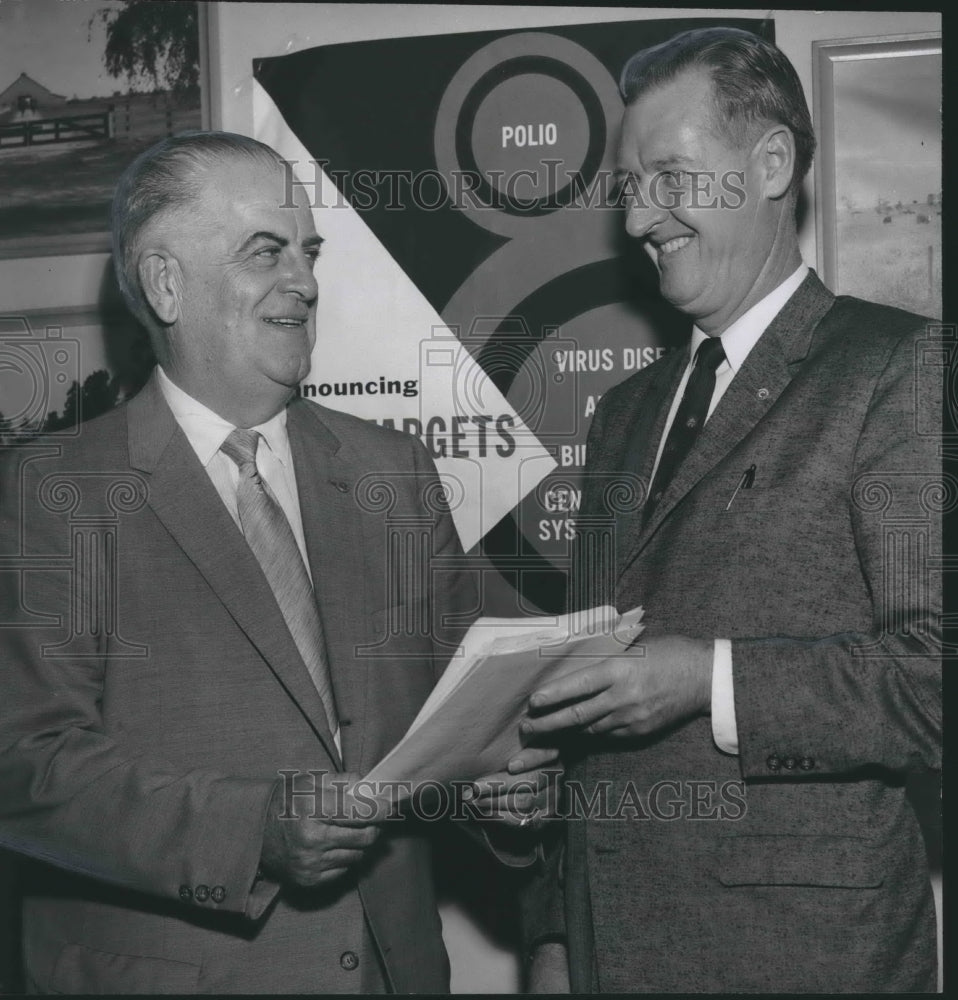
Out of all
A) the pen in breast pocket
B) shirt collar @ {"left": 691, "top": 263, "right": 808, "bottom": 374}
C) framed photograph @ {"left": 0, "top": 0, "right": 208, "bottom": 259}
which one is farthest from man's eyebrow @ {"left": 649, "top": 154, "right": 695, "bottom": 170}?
framed photograph @ {"left": 0, "top": 0, "right": 208, "bottom": 259}

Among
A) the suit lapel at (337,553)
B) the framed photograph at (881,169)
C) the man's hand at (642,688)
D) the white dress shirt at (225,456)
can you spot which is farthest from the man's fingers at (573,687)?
the framed photograph at (881,169)

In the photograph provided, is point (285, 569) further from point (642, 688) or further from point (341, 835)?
point (642, 688)

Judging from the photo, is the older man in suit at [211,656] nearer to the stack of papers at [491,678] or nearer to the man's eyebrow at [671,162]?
the stack of papers at [491,678]

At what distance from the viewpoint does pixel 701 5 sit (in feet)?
7.08

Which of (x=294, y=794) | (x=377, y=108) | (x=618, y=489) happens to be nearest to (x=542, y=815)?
(x=294, y=794)

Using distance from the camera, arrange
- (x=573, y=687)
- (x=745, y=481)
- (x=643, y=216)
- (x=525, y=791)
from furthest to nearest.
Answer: (x=643, y=216) → (x=525, y=791) → (x=745, y=481) → (x=573, y=687)

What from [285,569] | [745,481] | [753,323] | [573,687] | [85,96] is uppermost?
[85,96]

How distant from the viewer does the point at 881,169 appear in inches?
84.0

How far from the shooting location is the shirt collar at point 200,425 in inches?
69.4

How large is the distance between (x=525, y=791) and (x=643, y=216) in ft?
3.07

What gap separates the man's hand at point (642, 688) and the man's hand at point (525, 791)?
127mm

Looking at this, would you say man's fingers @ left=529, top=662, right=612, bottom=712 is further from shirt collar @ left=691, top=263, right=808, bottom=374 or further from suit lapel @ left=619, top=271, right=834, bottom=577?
shirt collar @ left=691, top=263, right=808, bottom=374

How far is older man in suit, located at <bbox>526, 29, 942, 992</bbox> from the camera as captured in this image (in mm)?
1453

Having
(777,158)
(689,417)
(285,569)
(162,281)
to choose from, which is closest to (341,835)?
(285,569)
